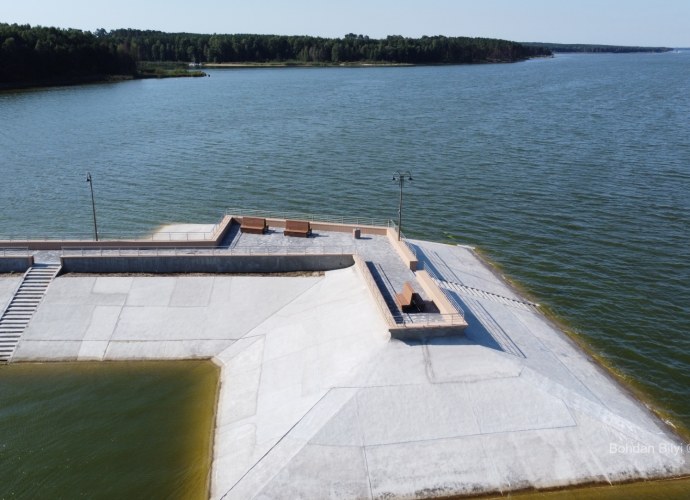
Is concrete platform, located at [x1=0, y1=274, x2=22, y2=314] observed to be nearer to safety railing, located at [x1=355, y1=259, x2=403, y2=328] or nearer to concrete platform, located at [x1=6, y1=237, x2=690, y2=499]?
concrete platform, located at [x1=6, y1=237, x2=690, y2=499]

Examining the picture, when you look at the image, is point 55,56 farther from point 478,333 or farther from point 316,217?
point 478,333

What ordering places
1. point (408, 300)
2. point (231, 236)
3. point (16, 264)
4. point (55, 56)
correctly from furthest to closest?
point (55, 56)
point (231, 236)
point (16, 264)
point (408, 300)

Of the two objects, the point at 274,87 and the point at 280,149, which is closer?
the point at 280,149

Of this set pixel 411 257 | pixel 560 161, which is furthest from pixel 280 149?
pixel 411 257

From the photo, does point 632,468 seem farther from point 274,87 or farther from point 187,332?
point 274,87

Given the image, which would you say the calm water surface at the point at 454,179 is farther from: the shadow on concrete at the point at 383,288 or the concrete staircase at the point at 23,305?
the concrete staircase at the point at 23,305

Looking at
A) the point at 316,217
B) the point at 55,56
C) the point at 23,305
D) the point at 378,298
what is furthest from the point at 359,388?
the point at 55,56
